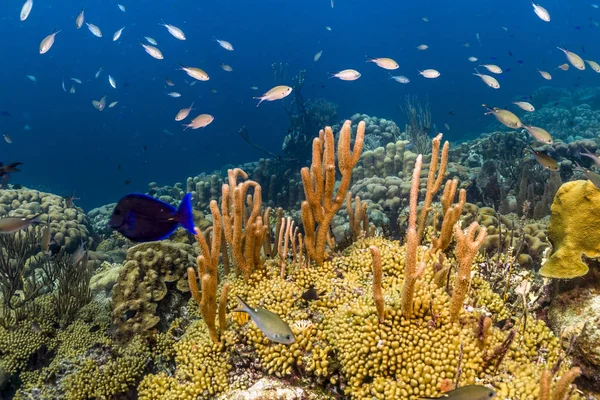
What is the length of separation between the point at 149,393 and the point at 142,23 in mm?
101159

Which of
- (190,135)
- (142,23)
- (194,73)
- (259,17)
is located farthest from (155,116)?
(194,73)

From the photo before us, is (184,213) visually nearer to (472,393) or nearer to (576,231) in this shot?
(472,393)

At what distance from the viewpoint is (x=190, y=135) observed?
76312mm

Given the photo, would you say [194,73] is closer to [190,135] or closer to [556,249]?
[556,249]

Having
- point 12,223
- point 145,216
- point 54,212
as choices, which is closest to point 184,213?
point 145,216

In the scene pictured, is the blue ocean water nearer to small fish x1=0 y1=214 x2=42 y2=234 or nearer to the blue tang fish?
small fish x1=0 y1=214 x2=42 y2=234

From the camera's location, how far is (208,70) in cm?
8044

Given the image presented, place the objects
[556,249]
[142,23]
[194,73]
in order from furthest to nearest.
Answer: [142,23]
[194,73]
[556,249]

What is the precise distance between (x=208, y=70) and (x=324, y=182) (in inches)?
3353

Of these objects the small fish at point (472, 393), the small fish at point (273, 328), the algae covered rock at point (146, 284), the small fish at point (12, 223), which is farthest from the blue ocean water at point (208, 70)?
the small fish at point (472, 393)

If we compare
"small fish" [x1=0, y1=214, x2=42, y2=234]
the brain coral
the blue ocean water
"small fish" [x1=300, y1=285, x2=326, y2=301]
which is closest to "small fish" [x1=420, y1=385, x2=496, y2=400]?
"small fish" [x1=300, y1=285, x2=326, y2=301]

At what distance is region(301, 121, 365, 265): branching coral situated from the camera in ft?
10.2

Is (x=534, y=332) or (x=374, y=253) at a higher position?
(x=374, y=253)

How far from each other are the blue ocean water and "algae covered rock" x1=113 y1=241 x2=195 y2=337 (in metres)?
50.4
